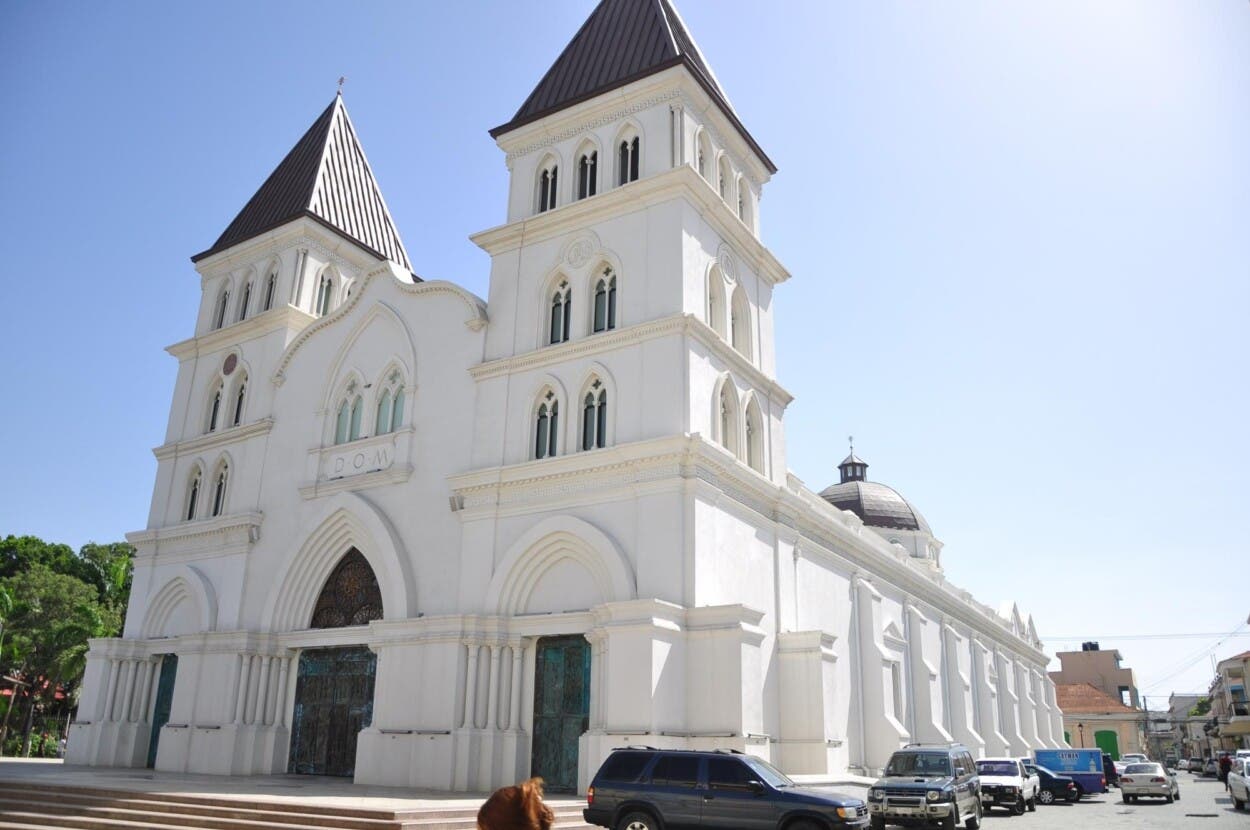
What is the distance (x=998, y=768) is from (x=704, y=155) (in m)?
18.5

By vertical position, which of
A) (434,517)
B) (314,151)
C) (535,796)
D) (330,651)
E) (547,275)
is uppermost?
(314,151)

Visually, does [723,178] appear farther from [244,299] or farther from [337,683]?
[337,683]

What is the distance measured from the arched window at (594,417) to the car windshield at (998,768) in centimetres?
1392

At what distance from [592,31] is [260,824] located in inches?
893

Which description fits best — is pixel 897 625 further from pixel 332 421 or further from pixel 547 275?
A: pixel 332 421

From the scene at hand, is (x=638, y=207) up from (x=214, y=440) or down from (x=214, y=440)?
up

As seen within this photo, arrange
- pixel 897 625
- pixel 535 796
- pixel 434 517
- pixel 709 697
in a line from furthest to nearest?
pixel 897 625 → pixel 434 517 → pixel 709 697 → pixel 535 796

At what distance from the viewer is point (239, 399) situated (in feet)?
103

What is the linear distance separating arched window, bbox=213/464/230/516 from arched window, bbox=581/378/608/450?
13928 millimetres

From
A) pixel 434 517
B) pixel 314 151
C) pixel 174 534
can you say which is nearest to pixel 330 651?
pixel 434 517

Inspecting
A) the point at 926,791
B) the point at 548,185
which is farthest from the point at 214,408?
the point at 926,791

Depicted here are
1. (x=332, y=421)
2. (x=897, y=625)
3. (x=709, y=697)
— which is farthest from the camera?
(x=897, y=625)

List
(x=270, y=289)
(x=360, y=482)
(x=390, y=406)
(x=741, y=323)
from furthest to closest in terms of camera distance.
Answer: (x=270, y=289) < (x=390, y=406) < (x=360, y=482) < (x=741, y=323)

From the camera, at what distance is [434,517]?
80.2 ft
